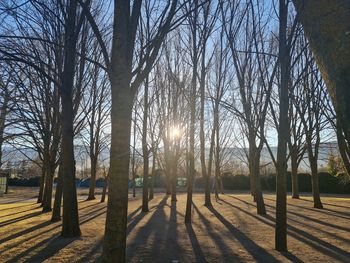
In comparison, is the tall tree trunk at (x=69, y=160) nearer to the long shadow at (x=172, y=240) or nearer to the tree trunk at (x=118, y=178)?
the long shadow at (x=172, y=240)

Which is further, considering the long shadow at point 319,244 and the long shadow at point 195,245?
the long shadow at point 319,244

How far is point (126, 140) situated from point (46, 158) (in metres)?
13.1

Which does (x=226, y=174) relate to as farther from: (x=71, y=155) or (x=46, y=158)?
(x=71, y=155)

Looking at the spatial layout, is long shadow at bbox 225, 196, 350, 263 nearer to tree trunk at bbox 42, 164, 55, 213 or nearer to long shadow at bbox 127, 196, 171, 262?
long shadow at bbox 127, 196, 171, 262

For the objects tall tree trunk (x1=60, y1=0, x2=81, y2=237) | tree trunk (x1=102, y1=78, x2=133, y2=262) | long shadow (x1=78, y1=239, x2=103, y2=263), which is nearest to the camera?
tree trunk (x1=102, y1=78, x2=133, y2=262)

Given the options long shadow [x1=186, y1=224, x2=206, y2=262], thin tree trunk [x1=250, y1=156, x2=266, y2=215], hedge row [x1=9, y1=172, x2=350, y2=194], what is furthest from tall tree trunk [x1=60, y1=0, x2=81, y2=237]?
hedge row [x1=9, y1=172, x2=350, y2=194]

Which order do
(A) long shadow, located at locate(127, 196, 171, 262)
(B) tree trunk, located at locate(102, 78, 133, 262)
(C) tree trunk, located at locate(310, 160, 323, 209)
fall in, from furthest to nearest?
(C) tree trunk, located at locate(310, 160, 323, 209) → (A) long shadow, located at locate(127, 196, 171, 262) → (B) tree trunk, located at locate(102, 78, 133, 262)

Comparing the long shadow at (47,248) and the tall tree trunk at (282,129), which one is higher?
the tall tree trunk at (282,129)

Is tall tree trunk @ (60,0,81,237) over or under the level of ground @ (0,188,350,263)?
over

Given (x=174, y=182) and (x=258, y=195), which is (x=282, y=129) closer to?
(x=258, y=195)

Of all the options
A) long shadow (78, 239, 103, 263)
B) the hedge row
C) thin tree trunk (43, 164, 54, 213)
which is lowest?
long shadow (78, 239, 103, 263)

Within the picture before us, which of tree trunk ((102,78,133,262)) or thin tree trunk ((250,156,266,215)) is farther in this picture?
thin tree trunk ((250,156,266,215))

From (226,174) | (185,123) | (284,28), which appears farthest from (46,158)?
(226,174)

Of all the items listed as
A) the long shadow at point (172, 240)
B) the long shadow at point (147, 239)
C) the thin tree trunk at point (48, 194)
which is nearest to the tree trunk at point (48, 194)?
the thin tree trunk at point (48, 194)
